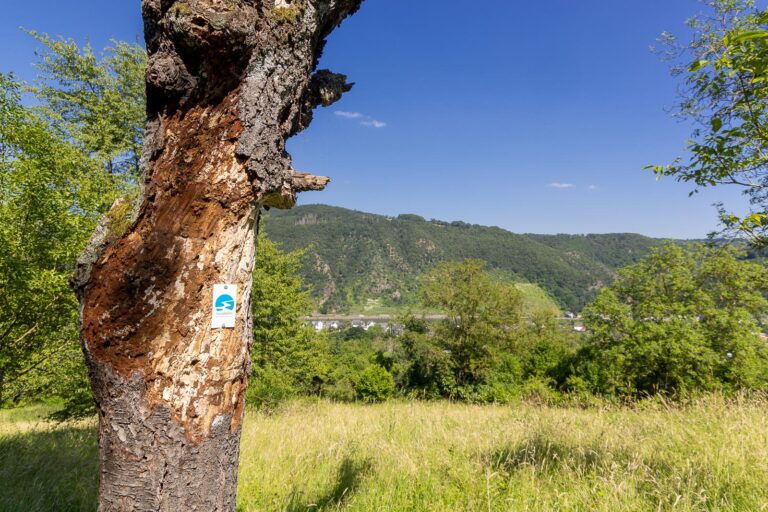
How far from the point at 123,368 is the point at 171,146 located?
100 cm

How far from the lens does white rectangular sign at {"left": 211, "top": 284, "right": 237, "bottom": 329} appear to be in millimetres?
1614

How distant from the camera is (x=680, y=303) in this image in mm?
14602

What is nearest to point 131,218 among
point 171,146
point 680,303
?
point 171,146

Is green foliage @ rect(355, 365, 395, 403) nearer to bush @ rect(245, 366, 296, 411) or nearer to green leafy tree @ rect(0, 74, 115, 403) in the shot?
bush @ rect(245, 366, 296, 411)

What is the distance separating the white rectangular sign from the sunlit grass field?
2260 millimetres

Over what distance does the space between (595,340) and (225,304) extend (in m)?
18.5

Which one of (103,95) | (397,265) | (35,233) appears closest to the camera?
(35,233)

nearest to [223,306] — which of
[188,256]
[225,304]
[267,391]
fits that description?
[225,304]

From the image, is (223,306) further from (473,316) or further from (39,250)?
(473,316)

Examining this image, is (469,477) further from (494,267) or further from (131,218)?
(494,267)

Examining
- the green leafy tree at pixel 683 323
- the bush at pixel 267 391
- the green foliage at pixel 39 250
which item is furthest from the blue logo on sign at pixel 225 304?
the green leafy tree at pixel 683 323

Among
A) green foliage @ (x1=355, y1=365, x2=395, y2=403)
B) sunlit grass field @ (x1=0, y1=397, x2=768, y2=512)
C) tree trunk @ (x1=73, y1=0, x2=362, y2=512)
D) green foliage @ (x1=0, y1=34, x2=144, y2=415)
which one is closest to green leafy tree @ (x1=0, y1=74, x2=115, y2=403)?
green foliage @ (x1=0, y1=34, x2=144, y2=415)

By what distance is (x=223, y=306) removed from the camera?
1631mm

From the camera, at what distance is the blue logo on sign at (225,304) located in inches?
63.9
